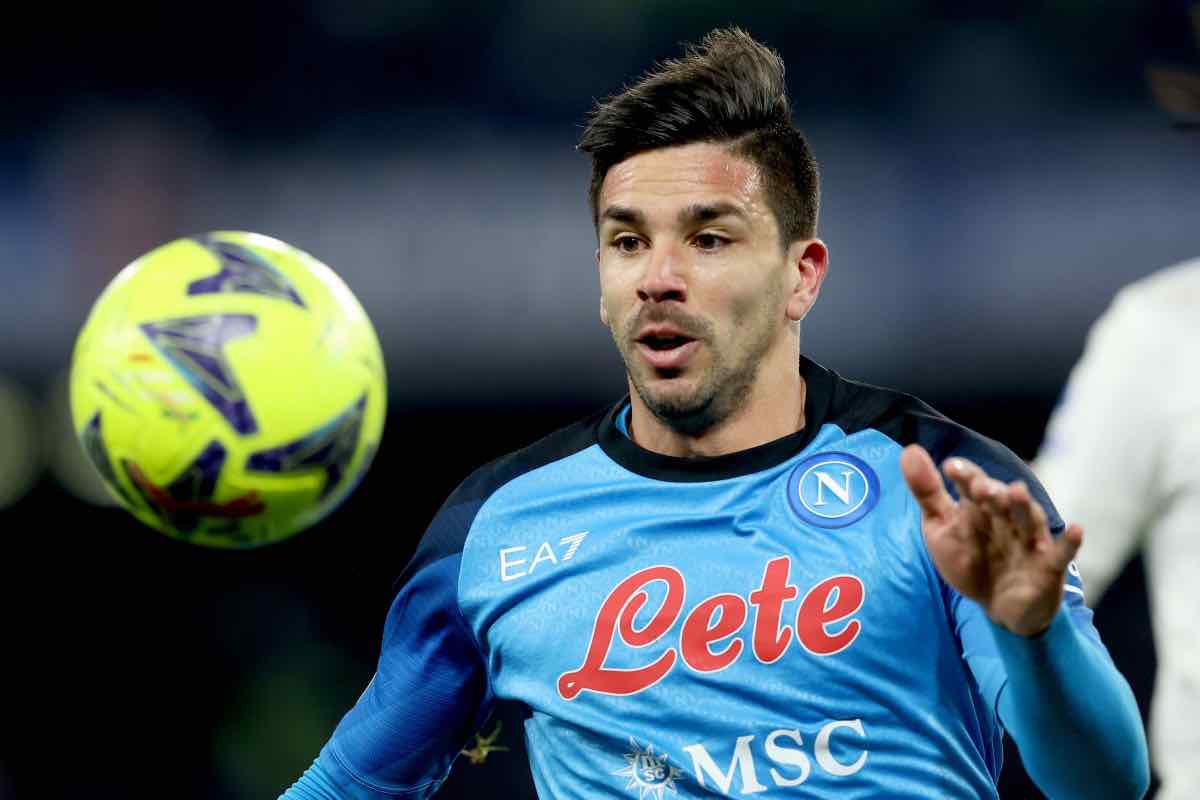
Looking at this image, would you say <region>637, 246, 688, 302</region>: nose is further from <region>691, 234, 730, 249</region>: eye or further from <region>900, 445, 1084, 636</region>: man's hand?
<region>900, 445, 1084, 636</region>: man's hand

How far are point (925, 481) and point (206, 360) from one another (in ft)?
4.83

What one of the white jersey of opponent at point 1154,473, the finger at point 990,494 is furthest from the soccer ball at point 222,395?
the white jersey of opponent at point 1154,473

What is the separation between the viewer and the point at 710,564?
2.89 metres

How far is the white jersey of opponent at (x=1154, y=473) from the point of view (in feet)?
14.5

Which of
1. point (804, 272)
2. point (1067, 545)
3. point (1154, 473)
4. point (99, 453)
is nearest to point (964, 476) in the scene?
point (1067, 545)

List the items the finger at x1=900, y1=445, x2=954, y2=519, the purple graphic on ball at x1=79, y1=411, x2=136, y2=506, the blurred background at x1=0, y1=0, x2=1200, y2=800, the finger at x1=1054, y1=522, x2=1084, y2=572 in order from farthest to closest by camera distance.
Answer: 1. the blurred background at x1=0, y1=0, x2=1200, y2=800
2. the purple graphic on ball at x1=79, y1=411, x2=136, y2=506
3. the finger at x1=900, y1=445, x2=954, y2=519
4. the finger at x1=1054, y1=522, x2=1084, y2=572

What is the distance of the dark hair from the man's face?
0.11 feet

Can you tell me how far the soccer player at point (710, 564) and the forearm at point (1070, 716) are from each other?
1 centimetres

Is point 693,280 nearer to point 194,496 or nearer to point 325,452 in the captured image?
point 325,452

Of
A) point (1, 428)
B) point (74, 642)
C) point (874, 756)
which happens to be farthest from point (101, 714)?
→ point (874, 756)

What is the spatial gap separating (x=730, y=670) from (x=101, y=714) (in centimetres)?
559

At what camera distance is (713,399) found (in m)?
2.99

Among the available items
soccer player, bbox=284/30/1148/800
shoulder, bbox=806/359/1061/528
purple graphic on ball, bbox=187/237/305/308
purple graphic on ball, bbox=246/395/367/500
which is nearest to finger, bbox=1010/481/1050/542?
soccer player, bbox=284/30/1148/800

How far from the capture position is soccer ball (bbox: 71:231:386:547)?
3.00 metres
